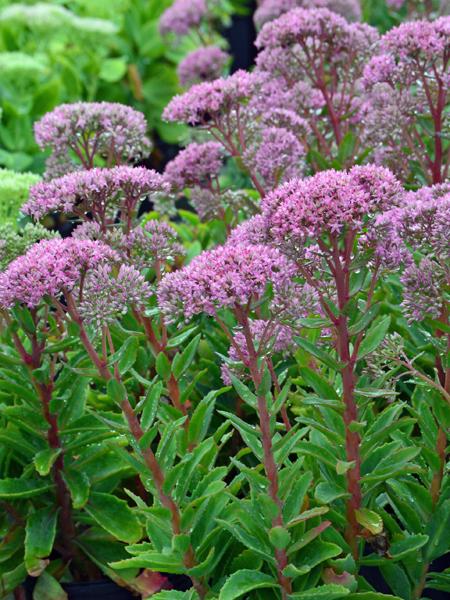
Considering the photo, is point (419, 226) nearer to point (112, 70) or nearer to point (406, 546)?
point (406, 546)

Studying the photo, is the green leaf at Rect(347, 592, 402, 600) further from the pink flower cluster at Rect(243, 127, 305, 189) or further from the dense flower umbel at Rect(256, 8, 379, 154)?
the dense flower umbel at Rect(256, 8, 379, 154)

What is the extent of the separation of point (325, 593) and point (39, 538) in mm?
646

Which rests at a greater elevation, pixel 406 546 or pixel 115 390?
pixel 115 390

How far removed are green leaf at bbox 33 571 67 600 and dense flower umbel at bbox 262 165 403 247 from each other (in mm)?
874

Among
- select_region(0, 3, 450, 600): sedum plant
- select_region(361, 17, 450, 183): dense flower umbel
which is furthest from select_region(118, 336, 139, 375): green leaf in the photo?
select_region(361, 17, 450, 183): dense flower umbel

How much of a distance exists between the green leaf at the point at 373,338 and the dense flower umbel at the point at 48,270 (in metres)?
0.45

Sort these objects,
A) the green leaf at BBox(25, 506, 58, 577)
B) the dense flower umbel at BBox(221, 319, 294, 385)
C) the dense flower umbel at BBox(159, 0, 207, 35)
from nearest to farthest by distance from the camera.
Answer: the dense flower umbel at BBox(221, 319, 294, 385) → the green leaf at BBox(25, 506, 58, 577) → the dense flower umbel at BBox(159, 0, 207, 35)

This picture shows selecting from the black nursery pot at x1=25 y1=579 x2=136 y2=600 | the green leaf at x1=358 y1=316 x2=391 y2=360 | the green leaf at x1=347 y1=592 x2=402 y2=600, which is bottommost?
the black nursery pot at x1=25 y1=579 x2=136 y2=600

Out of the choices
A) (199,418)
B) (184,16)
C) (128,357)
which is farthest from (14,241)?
(184,16)

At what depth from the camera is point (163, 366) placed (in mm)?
1815

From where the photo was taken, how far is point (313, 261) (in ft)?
4.86

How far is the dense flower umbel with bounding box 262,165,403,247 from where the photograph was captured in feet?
4.49

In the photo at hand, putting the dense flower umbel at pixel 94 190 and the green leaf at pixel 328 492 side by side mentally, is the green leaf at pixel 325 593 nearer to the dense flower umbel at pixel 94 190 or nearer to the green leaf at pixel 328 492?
the green leaf at pixel 328 492

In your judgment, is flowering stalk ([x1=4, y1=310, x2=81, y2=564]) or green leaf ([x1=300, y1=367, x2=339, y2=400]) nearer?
green leaf ([x1=300, y1=367, x2=339, y2=400])
